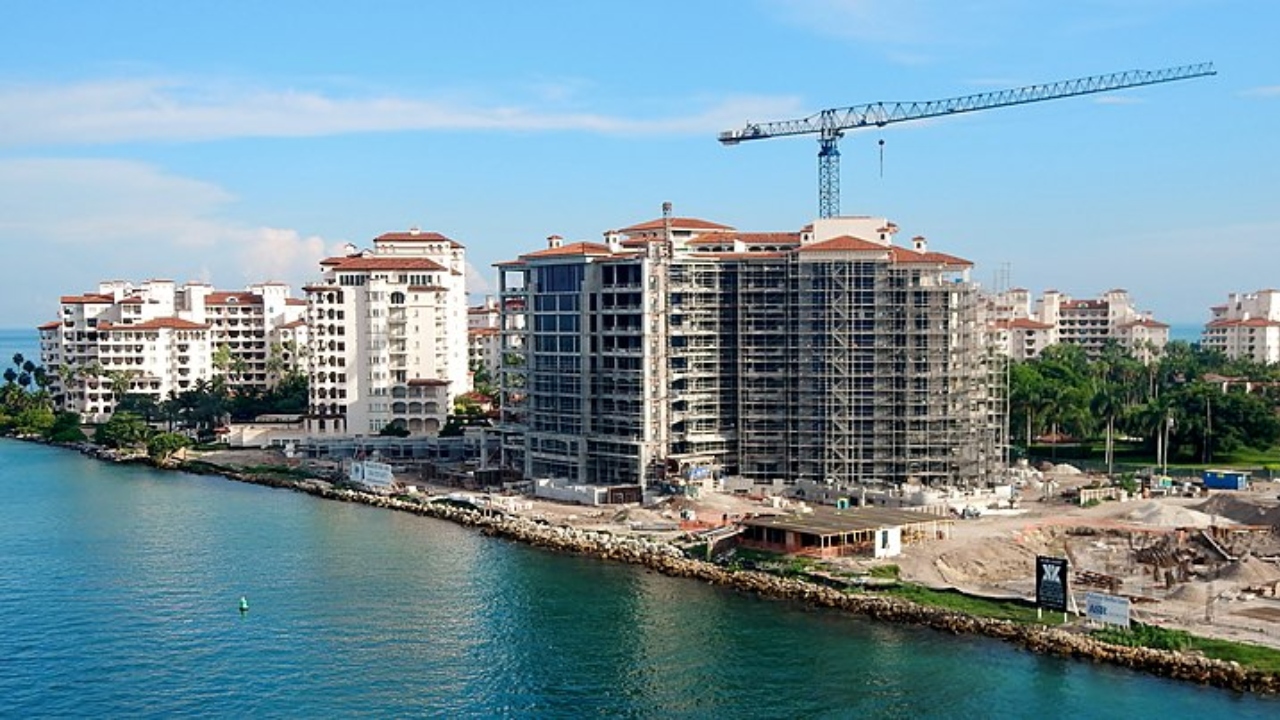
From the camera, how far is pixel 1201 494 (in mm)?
66562

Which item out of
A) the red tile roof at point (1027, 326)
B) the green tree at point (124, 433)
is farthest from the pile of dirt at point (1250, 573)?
the red tile roof at point (1027, 326)

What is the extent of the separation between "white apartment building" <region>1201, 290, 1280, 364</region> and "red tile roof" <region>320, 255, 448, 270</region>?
307ft

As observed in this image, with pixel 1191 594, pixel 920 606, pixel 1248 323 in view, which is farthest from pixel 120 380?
pixel 1248 323

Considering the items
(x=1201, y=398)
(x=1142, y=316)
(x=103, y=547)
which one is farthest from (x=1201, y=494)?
(x=1142, y=316)

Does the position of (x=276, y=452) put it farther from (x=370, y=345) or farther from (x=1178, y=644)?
(x=1178, y=644)

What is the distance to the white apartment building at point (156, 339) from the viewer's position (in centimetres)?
10812

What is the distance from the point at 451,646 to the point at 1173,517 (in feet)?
111

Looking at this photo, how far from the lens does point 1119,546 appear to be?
2138 inches

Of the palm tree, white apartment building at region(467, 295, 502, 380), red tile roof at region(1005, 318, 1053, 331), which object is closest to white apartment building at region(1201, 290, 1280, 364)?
red tile roof at region(1005, 318, 1053, 331)

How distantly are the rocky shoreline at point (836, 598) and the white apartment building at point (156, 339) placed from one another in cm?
4294

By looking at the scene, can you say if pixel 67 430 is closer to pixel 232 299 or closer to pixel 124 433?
pixel 124 433

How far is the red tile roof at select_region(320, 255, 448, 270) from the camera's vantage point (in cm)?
9362

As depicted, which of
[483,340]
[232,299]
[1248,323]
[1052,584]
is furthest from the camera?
[1248,323]

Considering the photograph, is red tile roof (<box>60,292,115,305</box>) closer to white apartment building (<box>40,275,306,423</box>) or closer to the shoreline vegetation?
white apartment building (<box>40,275,306,423</box>)
